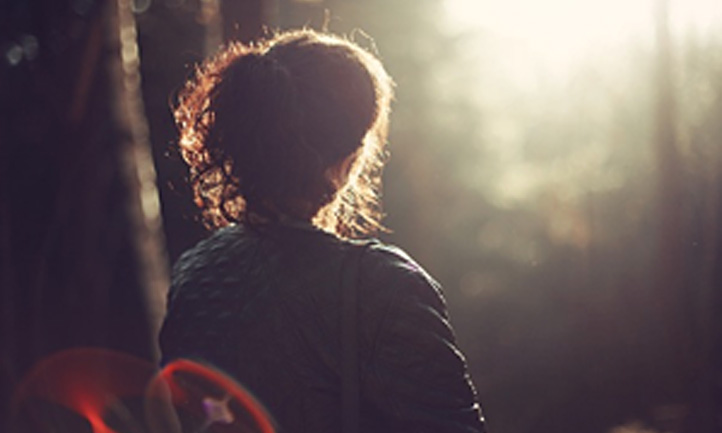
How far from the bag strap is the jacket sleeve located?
0.10ft

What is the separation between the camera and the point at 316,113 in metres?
2.03

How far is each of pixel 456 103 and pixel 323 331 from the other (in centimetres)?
2501

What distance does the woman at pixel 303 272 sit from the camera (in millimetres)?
1873


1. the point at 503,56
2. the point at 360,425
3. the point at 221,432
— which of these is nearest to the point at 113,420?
the point at 221,432

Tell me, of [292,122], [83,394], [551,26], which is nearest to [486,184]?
[551,26]

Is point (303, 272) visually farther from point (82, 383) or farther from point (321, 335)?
point (82, 383)

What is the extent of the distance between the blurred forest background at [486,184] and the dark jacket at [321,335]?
1.16 m

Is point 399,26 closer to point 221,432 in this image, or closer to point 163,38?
point 163,38

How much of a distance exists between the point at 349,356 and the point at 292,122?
1.65 ft

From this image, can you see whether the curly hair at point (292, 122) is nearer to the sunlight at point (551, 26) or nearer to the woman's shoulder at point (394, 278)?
the woman's shoulder at point (394, 278)

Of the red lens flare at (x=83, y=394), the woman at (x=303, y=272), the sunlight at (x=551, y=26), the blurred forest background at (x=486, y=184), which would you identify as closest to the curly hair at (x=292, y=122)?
the woman at (x=303, y=272)

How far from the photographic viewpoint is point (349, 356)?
1877mm

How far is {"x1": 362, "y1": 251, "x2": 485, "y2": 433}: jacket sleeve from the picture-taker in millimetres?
1861

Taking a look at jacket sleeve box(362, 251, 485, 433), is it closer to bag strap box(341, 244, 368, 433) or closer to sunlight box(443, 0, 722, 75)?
bag strap box(341, 244, 368, 433)
